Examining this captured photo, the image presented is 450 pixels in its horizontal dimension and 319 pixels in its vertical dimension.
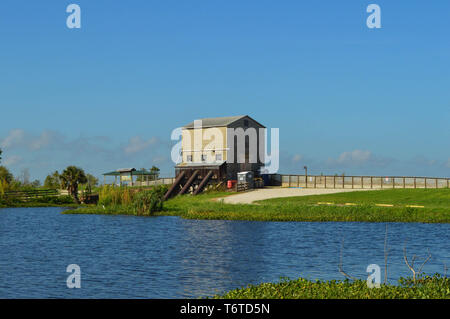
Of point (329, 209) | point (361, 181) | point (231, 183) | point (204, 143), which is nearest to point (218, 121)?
point (204, 143)

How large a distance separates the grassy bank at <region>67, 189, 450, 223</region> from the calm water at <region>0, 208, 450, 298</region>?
3.09 m

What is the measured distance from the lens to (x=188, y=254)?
27.2m

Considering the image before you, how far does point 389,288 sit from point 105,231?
2724cm

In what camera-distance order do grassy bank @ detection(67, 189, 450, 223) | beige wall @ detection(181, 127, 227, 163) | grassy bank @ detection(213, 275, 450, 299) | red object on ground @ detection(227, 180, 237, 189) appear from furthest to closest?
1. beige wall @ detection(181, 127, 227, 163)
2. red object on ground @ detection(227, 180, 237, 189)
3. grassy bank @ detection(67, 189, 450, 223)
4. grassy bank @ detection(213, 275, 450, 299)

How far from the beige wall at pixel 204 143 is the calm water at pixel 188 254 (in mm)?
31745

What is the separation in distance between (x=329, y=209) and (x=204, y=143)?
32.8 metres

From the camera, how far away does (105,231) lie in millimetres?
39250

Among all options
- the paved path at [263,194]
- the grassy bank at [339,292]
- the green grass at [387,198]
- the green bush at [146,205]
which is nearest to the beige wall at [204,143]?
the paved path at [263,194]

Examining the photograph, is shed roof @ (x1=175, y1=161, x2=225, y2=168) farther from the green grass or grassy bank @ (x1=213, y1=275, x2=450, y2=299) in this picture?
grassy bank @ (x1=213, y1=275, x2=450, y2=299)

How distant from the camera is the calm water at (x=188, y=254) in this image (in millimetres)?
19531

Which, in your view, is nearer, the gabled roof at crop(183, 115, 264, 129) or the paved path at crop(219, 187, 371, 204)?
the paved path at crop(219, 187, 371, 204)

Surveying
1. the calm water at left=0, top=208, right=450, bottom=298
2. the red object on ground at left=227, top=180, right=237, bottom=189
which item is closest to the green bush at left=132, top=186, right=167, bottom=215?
the calm water at left=0, top=208, right=450, bottom=298

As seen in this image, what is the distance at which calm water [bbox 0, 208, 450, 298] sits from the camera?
64.1ft
